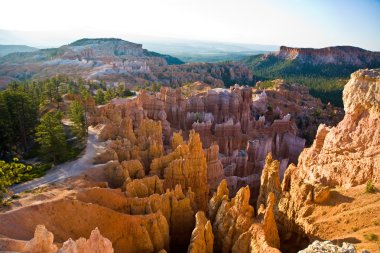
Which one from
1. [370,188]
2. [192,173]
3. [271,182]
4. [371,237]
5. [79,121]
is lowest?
[192,173]

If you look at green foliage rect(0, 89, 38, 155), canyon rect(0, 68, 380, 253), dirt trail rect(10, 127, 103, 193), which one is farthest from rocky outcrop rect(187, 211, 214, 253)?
green foliage rect(0, 89, 38, 155)

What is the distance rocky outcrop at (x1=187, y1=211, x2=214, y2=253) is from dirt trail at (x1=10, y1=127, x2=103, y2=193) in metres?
12.0

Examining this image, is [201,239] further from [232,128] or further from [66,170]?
[232,128]

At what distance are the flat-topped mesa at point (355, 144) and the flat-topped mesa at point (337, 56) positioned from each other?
173370mm

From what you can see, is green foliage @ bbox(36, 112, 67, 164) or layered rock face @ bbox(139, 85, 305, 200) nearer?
green foliage @ bbox(36, 112, 67, 164)

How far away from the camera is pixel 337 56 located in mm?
186250

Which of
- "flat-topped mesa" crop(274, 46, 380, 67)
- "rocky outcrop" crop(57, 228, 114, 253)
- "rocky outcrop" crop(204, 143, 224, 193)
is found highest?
"flat-topped mesa" crop(274, 46, 380, 67)

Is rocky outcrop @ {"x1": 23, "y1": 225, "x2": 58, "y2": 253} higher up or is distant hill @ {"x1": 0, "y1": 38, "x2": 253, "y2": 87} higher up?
rocky outcrop @ {"x1": 23, "y1": 225, "x2": 58, "y2": 253}

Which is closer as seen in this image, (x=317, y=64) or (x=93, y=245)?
(x=93, y=245)

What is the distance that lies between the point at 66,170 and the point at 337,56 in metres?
187

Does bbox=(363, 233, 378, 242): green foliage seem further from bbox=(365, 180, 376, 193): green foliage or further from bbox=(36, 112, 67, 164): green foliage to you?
bbox=(36, 112, 67, 164): green foliage

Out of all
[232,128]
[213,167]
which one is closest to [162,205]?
[213,167]

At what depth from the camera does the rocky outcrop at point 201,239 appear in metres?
20.4

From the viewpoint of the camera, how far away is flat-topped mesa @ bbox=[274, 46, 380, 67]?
18475 centimetres
